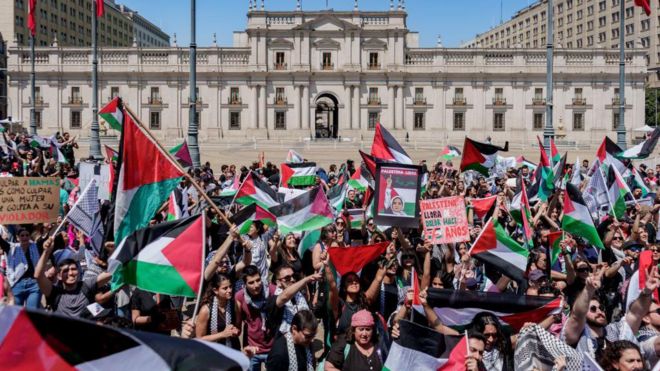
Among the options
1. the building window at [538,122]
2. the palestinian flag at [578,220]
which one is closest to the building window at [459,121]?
the building window at [538,122]

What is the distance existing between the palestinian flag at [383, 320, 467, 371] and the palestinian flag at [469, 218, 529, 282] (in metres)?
2.36

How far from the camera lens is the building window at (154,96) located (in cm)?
6450

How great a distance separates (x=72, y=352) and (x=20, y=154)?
64.0 ft

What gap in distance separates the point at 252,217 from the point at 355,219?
1.97 meters

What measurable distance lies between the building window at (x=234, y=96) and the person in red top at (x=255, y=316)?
58.4 m

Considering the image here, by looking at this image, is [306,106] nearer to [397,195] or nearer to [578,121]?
[578,121]

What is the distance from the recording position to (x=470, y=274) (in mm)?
7668

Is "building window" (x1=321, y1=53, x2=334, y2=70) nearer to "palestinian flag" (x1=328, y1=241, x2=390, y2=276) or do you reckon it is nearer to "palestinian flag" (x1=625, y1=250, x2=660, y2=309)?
"palestinian flag" (x1=328, y1=241, x2=390, y2=276)

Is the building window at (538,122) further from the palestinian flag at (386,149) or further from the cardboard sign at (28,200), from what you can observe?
the cardboard sign at (28,200)

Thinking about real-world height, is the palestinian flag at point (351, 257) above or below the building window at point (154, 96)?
below

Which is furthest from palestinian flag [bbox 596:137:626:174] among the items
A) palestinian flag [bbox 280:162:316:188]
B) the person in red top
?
the person in red top

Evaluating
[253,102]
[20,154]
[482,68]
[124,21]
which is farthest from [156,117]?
[124,21]

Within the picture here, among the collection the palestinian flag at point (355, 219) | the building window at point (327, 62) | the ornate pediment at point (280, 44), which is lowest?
the palestinian flag at point (355, 219)

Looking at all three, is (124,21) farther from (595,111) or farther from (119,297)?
(119,297)
